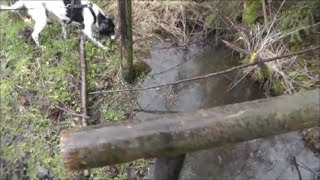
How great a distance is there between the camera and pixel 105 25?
468 cm

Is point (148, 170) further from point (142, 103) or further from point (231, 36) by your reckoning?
point (231, 36)

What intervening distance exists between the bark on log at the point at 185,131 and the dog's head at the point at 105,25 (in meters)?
2.74

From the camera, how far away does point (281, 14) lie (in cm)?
409

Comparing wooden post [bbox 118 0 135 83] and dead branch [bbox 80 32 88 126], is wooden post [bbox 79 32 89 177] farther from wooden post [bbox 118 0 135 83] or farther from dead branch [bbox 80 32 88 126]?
wooden post [bbox 118 0 135 83]

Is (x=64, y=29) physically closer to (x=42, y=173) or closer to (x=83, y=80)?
(x=83, y=80)

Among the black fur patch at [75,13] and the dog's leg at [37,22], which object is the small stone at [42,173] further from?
the black fur patch at [75,13]

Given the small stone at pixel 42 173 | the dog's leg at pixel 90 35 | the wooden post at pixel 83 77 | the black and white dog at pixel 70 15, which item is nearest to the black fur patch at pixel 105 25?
the black and white dog at pixel 70 15

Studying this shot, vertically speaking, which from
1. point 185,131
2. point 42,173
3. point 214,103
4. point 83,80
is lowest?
point 42,173

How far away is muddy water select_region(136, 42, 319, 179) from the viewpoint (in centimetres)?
342

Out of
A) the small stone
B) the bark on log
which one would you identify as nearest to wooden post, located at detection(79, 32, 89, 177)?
the small stone

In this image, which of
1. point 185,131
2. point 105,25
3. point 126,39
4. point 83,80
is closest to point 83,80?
point 83,80

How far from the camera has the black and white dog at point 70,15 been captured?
4605 millimetres

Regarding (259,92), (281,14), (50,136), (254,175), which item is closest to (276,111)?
(254,175)

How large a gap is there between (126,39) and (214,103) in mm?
1089
